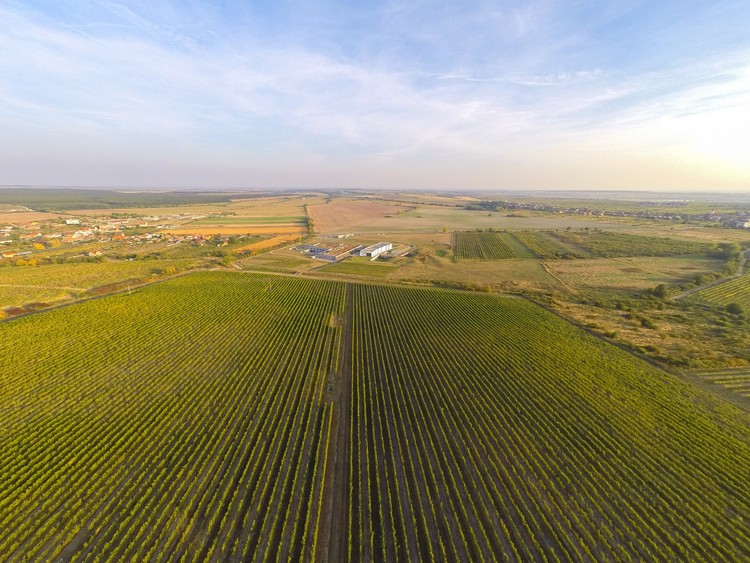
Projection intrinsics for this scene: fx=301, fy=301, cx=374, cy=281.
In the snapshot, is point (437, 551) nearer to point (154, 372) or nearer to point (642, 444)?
point (642, 444)

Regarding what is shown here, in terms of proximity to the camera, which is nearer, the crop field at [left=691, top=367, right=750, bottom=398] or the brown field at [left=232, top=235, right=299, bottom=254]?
the crop field at [left=691, top=367, right=750, bottom=398]

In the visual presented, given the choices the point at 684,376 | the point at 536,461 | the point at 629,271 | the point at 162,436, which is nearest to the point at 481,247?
the point at 629,271

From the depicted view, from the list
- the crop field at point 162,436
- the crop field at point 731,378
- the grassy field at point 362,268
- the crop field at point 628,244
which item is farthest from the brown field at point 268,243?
the crop field at point 628,244

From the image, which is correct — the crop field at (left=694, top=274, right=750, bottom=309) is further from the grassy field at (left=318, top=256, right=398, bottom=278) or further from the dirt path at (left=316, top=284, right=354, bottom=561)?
the dirt path at (left=316, top=284, right=354, bottom=561)

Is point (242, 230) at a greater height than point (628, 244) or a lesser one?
greater

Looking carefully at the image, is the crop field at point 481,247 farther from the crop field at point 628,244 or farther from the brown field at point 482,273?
the crop field at point 628,244

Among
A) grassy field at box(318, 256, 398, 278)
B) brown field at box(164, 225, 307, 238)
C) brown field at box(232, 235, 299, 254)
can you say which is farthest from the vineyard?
brown field at box(164, 225, 307, 238)

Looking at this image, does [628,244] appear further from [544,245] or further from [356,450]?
[356,450]
